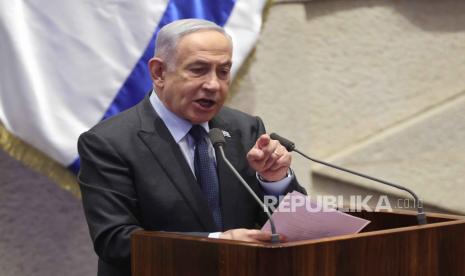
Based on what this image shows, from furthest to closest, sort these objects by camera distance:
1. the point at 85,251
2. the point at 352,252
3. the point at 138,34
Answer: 1. the point at 85,251
2. the point at 138,34
3. the point at 352,252

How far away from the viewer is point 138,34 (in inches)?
120

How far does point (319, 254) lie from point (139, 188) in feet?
1.86

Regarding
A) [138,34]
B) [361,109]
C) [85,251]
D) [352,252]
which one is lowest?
[85,251]

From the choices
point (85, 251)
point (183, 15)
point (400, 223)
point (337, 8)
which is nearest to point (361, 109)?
point (337, 8)

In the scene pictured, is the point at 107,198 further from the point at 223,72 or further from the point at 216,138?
the point at 223,72

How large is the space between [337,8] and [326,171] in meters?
0.69

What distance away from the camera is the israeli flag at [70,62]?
2951 millimetres

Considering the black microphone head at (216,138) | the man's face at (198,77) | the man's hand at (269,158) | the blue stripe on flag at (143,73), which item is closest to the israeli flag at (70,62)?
the blue stripe on flag at (143,73)

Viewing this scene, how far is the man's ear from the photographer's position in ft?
7.18

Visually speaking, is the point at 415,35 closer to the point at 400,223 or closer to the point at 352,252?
the point at 400,223

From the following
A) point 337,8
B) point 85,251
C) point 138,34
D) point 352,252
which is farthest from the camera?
point 337,8

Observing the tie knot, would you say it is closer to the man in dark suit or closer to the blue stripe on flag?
the man in dark suit

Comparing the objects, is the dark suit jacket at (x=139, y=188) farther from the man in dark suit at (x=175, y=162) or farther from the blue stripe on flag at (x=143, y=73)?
the blue stripe on flag at (x=143, y=73)

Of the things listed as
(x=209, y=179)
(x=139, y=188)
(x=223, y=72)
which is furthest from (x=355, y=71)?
(x=139, y=188)
